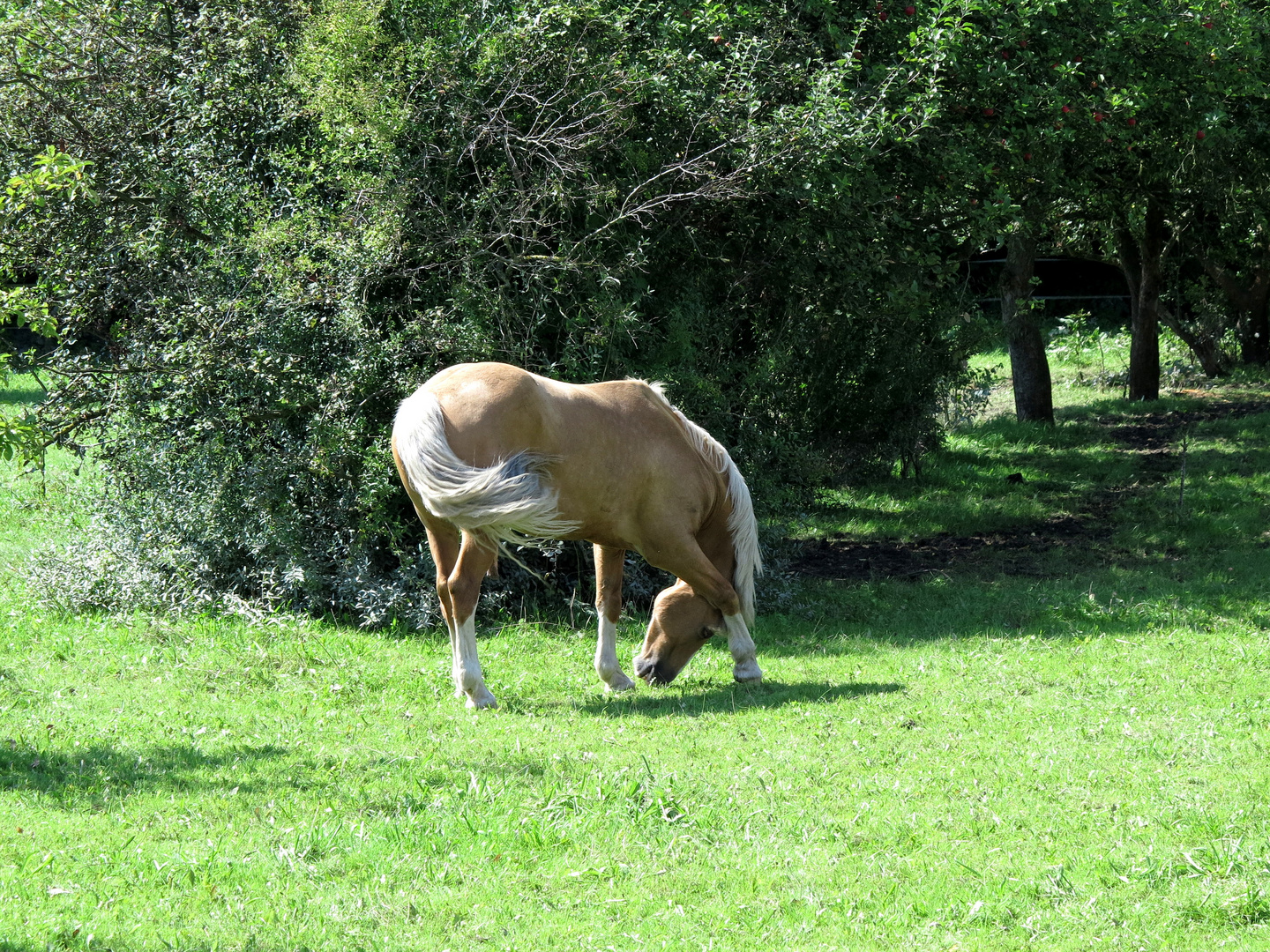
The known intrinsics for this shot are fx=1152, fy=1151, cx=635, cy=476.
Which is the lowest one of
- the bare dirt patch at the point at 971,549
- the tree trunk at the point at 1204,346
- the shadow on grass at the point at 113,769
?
the bare dirt patch at the point at 971,549

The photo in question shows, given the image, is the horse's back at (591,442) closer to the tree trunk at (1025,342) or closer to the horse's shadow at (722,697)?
the horse's shadow at (722,697)

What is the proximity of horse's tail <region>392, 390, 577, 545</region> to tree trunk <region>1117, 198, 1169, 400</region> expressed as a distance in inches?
546

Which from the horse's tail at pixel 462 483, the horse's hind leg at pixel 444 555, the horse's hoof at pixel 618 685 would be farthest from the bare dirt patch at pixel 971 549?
the horse's tail at pixel 462 483

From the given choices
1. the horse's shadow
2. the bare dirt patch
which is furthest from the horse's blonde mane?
the bare dirt patch

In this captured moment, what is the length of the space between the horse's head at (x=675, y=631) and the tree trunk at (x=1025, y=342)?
939cm

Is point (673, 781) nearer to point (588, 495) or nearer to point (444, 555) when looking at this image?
point (588, 495)

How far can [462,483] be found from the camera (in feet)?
19.5

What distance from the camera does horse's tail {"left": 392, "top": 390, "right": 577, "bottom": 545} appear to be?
5.95 m

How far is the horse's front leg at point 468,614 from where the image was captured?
6492mm

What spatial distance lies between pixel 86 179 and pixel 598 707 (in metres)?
5.44

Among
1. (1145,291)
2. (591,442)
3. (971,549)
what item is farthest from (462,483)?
(1145,291)

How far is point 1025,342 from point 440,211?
10.9 meters

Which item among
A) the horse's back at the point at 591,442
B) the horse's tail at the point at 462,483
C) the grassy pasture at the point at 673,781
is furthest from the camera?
the horse's back at the point at 591,442

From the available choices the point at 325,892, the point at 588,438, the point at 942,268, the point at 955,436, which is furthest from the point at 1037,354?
the point at 325,892
